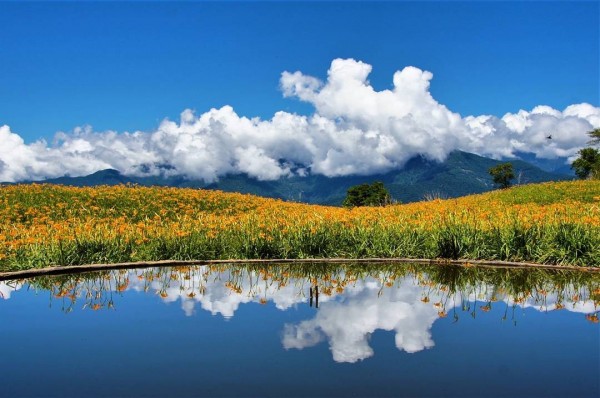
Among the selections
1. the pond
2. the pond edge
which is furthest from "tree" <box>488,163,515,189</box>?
the pond

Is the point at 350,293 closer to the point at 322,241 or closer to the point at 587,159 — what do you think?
the point at 322,241

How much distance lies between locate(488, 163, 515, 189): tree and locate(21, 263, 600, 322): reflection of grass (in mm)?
70823

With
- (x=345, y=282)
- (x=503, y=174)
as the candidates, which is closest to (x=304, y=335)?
(x=345, y=282)

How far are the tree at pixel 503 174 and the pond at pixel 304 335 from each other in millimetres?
71031

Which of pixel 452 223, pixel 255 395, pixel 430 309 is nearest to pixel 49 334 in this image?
pixel 255 395

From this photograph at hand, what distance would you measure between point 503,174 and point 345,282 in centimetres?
7410

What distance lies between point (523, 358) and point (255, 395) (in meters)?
2.91

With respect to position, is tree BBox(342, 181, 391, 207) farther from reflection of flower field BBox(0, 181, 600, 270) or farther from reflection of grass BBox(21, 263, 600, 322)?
reflection of grass BBox(21, 263, 600, 322)

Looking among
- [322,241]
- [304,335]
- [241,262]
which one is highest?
[322,241]

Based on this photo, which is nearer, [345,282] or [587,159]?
[345,282]

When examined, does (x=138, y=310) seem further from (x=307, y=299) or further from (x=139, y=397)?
(x=139, y=397)

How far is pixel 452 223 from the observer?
42.4 ft

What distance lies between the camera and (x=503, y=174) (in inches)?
3041

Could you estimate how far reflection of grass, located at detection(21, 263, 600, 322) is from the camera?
27.3 ft
